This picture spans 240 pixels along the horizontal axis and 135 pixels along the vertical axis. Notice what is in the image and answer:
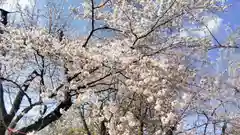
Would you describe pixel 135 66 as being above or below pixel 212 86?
above

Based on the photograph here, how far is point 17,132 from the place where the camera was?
6289 mm

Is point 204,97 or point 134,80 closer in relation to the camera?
point 134,80

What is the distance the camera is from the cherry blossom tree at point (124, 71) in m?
5.58

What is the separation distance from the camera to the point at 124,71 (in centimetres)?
584

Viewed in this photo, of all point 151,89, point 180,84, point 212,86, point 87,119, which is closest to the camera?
point 151,89

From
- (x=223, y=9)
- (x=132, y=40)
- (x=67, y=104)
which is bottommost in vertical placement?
(x=67, y=104)

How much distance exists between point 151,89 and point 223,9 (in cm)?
216

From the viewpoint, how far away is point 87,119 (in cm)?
646

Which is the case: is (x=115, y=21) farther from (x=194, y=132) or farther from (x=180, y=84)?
(x=194, y=132)

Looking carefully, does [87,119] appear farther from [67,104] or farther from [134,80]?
[134,80]

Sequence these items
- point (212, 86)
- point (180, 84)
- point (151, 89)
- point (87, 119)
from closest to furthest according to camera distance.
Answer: point (151, 89), point (180, 84), point (87, 119), point (212, 86)

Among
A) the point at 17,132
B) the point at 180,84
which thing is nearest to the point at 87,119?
the point at 17,132

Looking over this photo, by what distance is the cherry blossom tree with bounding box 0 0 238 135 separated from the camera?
5.58 metres

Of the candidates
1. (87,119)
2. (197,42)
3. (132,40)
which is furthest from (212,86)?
(87,119)
